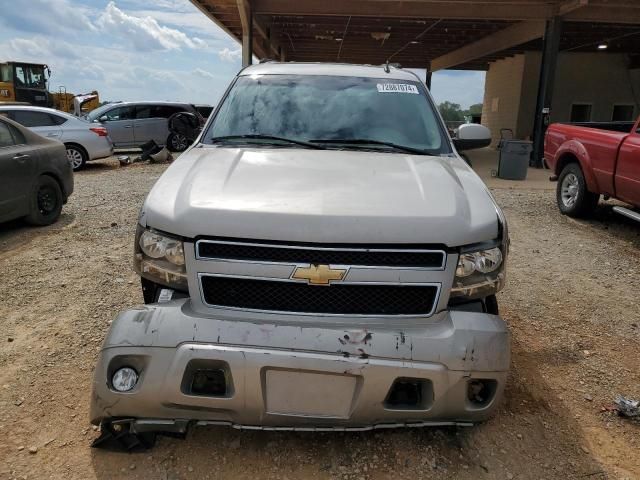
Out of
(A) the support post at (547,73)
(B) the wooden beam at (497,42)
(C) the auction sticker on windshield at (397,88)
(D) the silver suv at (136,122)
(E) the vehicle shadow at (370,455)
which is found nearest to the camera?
(E) the vehicle shadow at (370,455)

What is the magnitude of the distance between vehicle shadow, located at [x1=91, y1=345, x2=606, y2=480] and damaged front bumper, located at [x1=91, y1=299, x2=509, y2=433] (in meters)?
0.34

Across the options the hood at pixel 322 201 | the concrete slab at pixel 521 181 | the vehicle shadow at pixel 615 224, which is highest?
the hood at pixel 322 201

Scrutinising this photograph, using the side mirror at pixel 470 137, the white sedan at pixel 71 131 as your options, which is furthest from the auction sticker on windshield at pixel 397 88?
the white sedan at pixel 71 131

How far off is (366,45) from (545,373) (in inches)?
823

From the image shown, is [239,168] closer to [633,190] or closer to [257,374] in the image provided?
[257,374]

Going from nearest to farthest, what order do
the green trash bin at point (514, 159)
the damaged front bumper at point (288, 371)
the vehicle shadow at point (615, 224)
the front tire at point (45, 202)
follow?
the damaged front bumper at point (288, 371)
the front tire at point (45, 202)
the vehicle shadow at point (615, 224)
the green trash bin at point (514, 159)

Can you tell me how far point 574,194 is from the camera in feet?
26.3

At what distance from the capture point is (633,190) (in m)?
6.57

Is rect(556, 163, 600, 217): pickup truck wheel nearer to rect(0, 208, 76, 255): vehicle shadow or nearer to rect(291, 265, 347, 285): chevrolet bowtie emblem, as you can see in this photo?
rect(291, 265, 347, 285): chevrolet bowtie emblem

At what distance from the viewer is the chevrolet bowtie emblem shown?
86.8 inches

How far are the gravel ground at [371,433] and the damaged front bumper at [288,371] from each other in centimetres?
39

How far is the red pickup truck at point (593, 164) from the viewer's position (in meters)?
6.66

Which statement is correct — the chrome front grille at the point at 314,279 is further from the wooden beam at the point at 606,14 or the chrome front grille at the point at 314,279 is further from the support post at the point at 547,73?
the wooden beam at the point at 606,14

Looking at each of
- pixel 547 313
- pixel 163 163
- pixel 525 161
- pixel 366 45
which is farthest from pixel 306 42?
pixel 547 313
